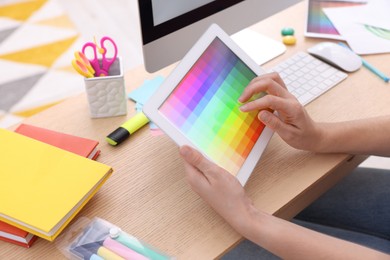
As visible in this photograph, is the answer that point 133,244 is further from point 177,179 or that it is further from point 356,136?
point 356,136

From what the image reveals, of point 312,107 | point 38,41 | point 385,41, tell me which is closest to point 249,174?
point 312,107

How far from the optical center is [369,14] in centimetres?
127

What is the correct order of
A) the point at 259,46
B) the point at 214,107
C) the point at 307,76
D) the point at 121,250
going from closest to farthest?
the point at 121,250 → the point at 214,107 → the point at 307,76 → the point at 259,46

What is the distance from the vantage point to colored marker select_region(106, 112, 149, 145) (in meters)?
0.92

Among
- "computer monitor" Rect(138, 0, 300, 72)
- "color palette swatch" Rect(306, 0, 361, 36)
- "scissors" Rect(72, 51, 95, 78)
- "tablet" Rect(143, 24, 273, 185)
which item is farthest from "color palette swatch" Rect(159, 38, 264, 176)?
"color palette swatch" Rect(306, 0, 361, 36)

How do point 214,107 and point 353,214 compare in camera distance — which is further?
point 353,214

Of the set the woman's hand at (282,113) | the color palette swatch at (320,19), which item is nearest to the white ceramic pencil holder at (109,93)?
the woman's hand at (282,113)

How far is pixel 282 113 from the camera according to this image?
0.87m

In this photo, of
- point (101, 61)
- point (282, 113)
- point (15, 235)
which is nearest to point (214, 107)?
point (282, 113)

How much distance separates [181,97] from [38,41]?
2009mm

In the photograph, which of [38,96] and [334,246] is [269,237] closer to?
[334,246]

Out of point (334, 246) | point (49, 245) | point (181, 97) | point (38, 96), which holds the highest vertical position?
point (181, 97)

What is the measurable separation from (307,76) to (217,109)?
0.34m

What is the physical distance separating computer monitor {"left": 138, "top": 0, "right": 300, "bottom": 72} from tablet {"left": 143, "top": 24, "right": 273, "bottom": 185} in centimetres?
10
